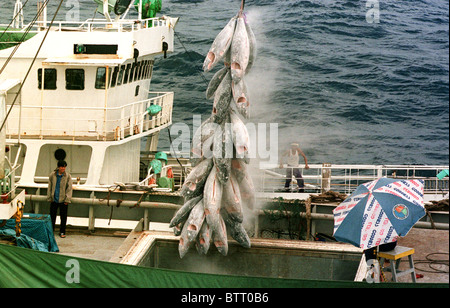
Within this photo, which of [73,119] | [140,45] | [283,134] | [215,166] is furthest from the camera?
[283,134]

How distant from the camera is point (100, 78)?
72.7 ft

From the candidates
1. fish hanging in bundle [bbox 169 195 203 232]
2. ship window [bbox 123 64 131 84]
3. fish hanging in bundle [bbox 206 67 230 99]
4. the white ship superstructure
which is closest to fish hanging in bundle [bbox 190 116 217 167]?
fish hanging in bundle [bbox 206 67 230 99]

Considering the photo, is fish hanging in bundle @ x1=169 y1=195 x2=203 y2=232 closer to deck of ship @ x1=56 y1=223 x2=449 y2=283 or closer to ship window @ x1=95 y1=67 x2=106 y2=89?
deck of ship @ x1=56 y1=223 x2=449 y2=283

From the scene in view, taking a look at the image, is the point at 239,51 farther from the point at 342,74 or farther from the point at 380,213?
the point at 342,74

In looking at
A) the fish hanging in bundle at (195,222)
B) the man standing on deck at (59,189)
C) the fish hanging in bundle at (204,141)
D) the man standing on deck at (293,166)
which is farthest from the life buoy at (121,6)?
the fish hanging in bundle at (195,222)

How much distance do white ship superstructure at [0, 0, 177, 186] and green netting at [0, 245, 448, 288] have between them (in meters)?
9.72

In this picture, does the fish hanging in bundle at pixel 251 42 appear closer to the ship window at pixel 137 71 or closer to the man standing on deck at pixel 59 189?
the man standing on deck at pixel 59 189

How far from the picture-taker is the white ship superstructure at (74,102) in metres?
21.5

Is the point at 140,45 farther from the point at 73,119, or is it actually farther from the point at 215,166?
the point at 215,166
